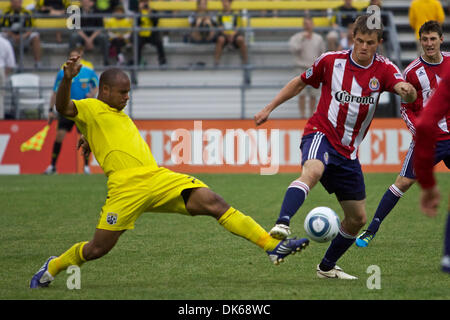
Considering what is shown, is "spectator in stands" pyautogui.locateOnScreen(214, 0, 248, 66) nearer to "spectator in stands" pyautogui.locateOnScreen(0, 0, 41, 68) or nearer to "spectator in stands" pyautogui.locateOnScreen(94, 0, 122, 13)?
"spectator in stands" pyautogui.locateOnScreen(94, 0, 122, 13)

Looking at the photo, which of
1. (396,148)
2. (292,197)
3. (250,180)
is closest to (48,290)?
(292,197)

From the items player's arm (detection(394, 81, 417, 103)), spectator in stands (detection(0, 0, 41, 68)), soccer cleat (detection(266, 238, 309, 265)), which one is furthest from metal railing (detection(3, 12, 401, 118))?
soccer cleat (detection(266, 238, 309, 265))

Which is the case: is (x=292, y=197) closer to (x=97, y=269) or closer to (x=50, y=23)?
(x=97, y=269)

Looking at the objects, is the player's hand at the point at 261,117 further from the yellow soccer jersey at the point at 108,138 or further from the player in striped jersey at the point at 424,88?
the player in striped jersey at the point at 424,88

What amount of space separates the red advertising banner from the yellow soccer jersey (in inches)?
420

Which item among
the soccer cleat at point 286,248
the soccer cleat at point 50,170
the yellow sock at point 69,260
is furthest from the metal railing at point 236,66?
the soccer cleat at point 286,248

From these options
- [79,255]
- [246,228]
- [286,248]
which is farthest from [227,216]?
[79,255]

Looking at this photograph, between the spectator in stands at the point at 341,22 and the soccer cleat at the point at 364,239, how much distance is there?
11.1 m

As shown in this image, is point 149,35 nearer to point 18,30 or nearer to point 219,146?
point 18,30

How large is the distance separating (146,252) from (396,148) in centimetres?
1001

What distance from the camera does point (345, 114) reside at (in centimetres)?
638

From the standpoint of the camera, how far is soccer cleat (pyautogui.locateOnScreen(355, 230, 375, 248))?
26.9 feet

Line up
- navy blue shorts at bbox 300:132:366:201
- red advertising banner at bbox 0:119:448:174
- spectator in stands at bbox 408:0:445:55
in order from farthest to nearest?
red advertising banner at bbox 0:119:448:174 < spectator in stands at bbox 408:0:445:55 < navy blue shorts at bbox 300:132:366:201

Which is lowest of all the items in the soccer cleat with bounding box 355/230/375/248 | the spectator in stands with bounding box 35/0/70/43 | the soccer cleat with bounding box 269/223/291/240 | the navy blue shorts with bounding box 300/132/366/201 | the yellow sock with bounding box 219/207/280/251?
the soccer cleat with bounding box 355/230/375/248
